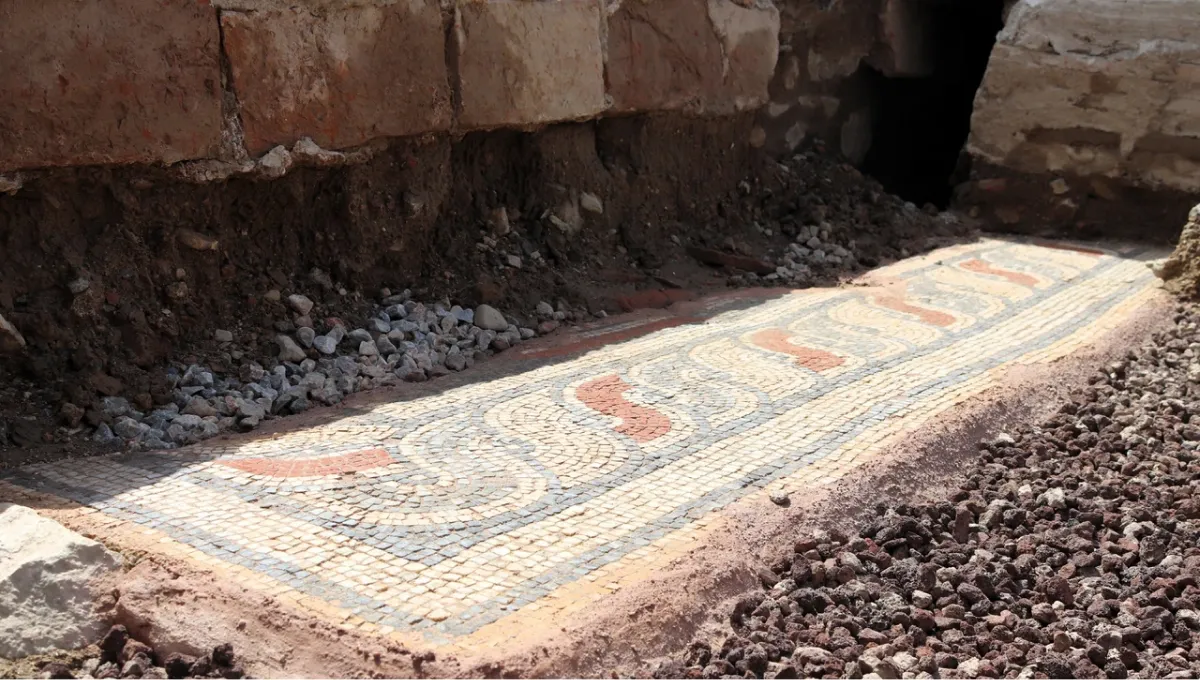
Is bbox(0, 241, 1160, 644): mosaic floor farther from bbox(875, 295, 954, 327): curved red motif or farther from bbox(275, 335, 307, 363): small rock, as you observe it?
bbox(275, 335, 307, 363): small rock

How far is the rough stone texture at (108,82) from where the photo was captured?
353 centimetres

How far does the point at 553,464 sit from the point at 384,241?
1.79m

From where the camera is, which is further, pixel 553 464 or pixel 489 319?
pixel 489 319

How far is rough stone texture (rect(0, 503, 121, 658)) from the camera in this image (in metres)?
2.49

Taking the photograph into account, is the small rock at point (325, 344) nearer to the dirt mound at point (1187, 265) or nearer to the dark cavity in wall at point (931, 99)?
the dirt mound at point (1187, 265)

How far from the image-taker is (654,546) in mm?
2893

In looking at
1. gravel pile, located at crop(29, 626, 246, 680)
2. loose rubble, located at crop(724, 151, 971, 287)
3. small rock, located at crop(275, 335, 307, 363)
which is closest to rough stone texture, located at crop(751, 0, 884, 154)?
loose rubble, located at crop(724, 151, 971, 287)

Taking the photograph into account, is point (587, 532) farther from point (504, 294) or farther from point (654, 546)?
point (504, 294)

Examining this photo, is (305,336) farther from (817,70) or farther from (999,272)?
(817,70)

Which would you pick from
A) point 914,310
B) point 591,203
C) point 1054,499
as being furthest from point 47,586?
point 914,310

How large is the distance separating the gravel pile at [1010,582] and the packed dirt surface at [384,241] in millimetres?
2098

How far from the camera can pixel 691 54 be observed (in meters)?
6.06

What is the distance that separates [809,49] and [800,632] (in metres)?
5.39

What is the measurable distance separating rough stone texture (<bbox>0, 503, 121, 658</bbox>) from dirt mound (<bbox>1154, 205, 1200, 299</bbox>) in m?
5.09
